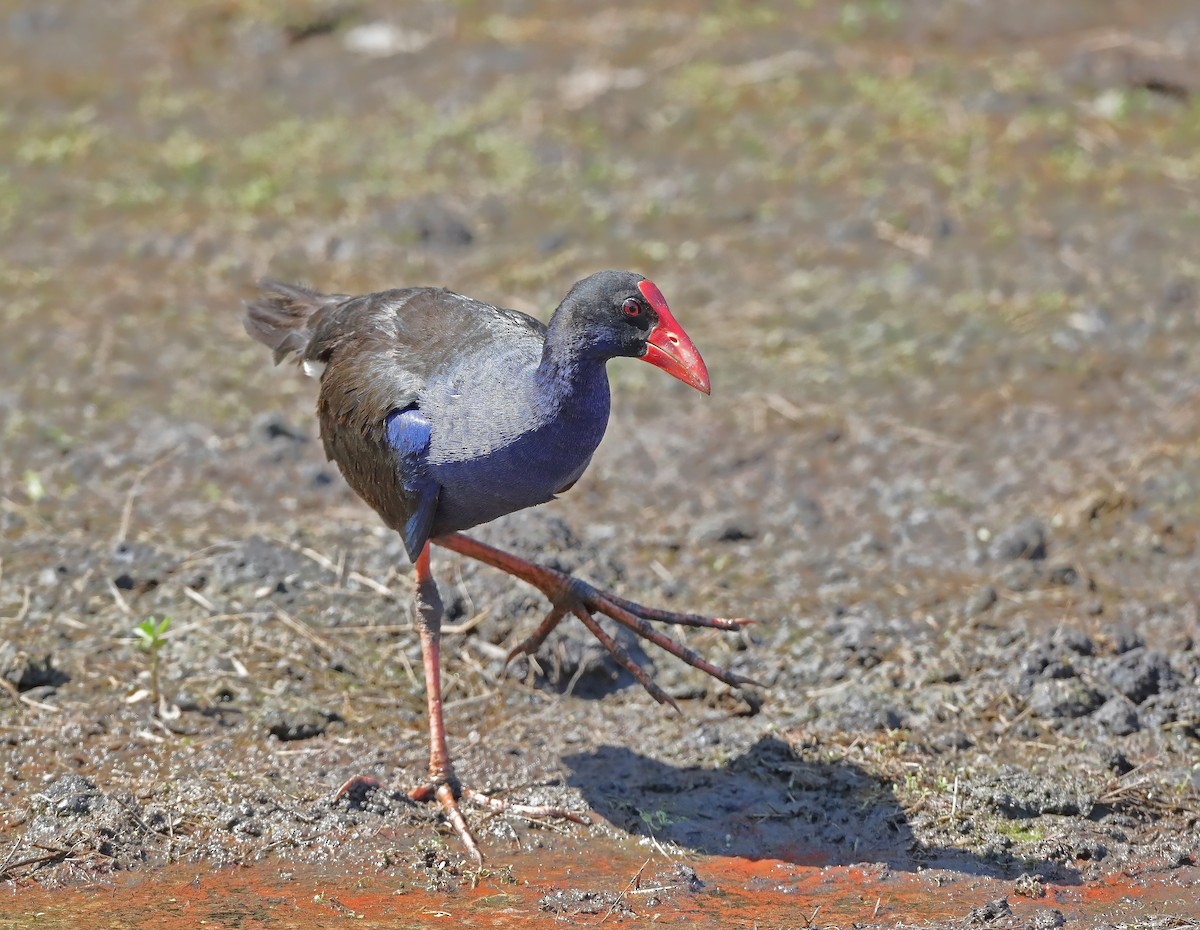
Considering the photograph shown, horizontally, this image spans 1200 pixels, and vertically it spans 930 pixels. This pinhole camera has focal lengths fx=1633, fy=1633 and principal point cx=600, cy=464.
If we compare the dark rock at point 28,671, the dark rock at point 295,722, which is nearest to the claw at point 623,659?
the dark rock at point 295,722

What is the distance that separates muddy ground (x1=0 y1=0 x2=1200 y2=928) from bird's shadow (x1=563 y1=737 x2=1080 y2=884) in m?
0.02

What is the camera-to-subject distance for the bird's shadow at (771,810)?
15.7 ft

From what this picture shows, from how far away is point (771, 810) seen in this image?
501 cm

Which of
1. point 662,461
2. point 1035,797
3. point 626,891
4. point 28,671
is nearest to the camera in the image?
point 626,891

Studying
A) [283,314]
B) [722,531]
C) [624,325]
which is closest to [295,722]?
[283,314]

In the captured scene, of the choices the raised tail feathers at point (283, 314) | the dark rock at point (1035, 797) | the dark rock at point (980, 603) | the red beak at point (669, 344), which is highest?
the red beak at point (669, 344)

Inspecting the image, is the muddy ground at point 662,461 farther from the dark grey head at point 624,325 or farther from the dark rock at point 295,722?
the dark grey head at point 624,325

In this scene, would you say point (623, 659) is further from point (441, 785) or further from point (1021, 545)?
point (1021, 545)

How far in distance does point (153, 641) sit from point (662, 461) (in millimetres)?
2557

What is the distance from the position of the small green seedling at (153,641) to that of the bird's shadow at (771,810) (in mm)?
1356

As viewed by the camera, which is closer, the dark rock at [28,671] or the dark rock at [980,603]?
the dark rock at [28,671]

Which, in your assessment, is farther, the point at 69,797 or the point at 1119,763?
the point at 1119,763

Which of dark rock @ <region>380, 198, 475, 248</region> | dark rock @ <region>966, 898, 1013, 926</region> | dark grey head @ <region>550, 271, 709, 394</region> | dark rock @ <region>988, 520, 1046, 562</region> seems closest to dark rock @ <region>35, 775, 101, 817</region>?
dark grey head @ <region>550, 271, 709, 394</region>

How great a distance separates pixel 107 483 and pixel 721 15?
18.7 ft
